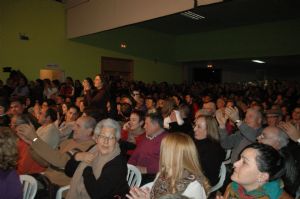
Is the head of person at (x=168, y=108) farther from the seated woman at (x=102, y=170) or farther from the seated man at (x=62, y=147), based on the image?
the seated woman at (x=102, y=170)

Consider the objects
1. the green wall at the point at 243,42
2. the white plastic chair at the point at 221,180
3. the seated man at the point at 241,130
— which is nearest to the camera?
the white plastic chair at the point at 221,180

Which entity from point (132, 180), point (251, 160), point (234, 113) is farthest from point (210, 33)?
point (251, 160)

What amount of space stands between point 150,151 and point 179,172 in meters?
1.50

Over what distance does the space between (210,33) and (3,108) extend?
11093mm

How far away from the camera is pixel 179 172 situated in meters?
2.05

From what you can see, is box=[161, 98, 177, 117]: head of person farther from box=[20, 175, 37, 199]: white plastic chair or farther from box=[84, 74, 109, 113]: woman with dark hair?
box=[20, 175, 37, 199]: white plastic chair

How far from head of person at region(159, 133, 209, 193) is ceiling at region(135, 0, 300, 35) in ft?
22.0

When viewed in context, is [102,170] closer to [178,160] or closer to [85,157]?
[85,157]

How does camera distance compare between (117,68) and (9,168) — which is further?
(117,68)

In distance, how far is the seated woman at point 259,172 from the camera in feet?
6.03

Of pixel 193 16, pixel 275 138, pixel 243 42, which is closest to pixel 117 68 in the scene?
pixel 193 16

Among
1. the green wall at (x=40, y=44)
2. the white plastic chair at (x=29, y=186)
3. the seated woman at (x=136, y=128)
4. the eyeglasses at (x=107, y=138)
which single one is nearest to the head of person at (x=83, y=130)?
the eyeglasses at (x=107, y=138)

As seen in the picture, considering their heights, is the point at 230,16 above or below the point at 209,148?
above

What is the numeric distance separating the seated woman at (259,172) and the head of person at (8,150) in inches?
54.9
